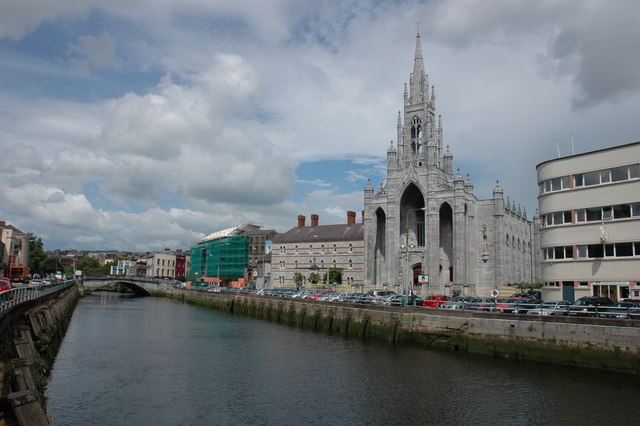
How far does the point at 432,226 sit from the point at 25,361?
67.8m

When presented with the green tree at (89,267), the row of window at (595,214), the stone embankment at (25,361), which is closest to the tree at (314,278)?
the row of window at (595,214)

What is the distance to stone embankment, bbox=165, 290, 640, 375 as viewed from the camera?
83.1 ft

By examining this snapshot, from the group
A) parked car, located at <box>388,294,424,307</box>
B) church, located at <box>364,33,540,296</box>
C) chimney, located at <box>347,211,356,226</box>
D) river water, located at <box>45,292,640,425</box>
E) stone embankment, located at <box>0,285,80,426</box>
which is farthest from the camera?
chimney, located at <box>347,211,356,226</box>

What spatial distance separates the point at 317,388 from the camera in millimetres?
24422

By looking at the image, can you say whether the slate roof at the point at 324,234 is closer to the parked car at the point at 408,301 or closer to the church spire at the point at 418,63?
the church spire at the point at 418,63

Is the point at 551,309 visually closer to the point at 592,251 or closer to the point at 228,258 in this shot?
the point at 592,251

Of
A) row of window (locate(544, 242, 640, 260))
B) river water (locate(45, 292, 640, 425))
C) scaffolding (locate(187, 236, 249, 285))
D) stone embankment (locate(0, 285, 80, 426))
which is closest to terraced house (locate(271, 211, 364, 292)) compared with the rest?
scaffolding (locate(187, 236, 249, 285))

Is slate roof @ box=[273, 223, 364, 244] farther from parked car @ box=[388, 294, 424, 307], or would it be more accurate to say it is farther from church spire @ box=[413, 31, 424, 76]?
parked car @ box=[388, 294, 424, 307]

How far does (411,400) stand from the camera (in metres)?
22.0

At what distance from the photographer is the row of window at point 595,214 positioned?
36750 mm

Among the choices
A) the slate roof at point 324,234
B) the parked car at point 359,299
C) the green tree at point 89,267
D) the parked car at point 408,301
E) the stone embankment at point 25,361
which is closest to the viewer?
the stone embankment at point 25,361

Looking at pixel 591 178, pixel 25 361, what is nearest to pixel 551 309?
pixel 591 178

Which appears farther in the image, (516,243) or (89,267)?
(89,267)

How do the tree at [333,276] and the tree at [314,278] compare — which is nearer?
the tree at [333,276]
